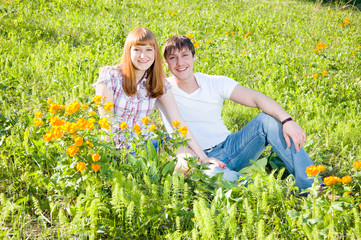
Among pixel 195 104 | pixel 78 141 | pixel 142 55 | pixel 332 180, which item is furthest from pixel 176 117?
pixel 332 180

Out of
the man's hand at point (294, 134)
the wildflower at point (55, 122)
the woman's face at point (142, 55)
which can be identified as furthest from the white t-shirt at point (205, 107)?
the wildflower at point (55, 122)

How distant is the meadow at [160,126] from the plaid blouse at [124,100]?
215mm

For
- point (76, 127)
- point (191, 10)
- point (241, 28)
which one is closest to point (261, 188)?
point (76, 127)

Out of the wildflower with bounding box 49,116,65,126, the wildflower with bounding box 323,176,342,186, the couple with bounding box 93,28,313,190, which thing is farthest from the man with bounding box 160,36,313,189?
the wildflower with bounding box 49,116,65,126

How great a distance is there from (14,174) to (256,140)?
1.79 meters

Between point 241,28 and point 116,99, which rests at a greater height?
point 241,28

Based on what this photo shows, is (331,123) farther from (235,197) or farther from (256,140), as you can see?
(235,197)

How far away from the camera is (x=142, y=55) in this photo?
2.82 metres

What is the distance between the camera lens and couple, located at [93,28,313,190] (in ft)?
9.03

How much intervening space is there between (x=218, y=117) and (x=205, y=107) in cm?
17

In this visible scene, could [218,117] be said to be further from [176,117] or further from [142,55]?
[142,55]

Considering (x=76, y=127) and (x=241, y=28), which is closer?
(x=76, y=127)

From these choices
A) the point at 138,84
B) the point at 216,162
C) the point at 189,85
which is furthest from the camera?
the point at 189,85

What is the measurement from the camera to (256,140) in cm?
289
